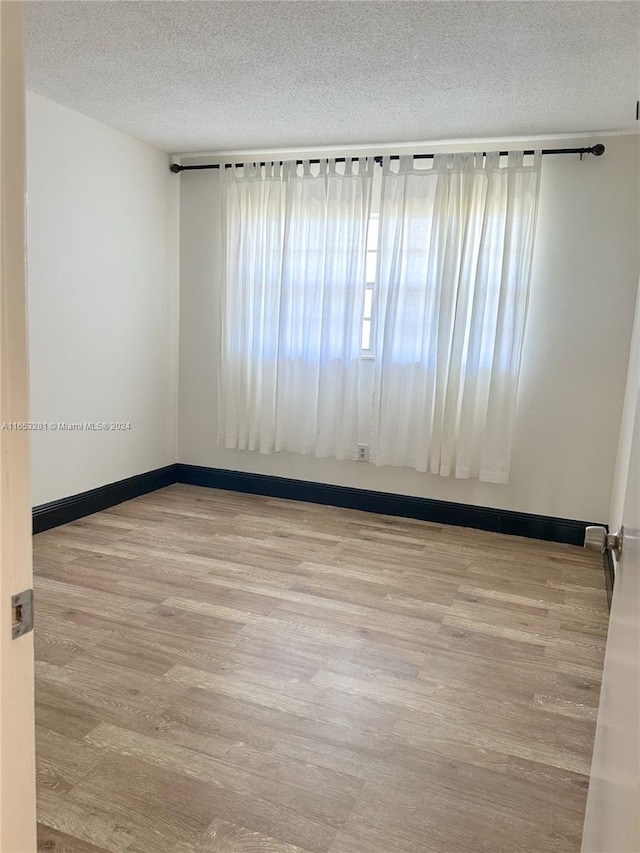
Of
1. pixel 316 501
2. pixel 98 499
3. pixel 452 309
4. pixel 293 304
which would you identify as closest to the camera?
pixel 452 309

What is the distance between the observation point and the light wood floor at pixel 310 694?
1657 mm

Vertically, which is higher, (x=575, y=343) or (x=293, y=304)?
(x=293, y=304)

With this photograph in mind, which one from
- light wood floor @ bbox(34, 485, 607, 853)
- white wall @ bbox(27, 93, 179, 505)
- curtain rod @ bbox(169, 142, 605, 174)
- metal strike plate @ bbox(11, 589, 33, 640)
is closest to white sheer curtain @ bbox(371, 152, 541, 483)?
curtain rod @ bbox(169, 142, 605, 174)

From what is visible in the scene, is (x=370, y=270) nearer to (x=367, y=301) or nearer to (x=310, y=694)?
(x=367, y=301)

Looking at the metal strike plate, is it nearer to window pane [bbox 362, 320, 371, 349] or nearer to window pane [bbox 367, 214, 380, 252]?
window pane [bbox 362, 320, 371, 349]

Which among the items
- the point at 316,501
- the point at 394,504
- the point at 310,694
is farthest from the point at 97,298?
the point at 310,694

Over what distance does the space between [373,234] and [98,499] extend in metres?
2.59

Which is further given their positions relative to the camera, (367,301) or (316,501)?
(316,501)

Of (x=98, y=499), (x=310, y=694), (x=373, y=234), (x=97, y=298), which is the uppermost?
(x=373, y=234)

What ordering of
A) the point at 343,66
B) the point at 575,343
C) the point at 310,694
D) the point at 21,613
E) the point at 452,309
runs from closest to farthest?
the point at 21,613 → the point at 310,694 → the point at 343,66 → the point at 575,343 → the point at 452,309

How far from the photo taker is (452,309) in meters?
4.01

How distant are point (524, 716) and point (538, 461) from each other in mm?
2164

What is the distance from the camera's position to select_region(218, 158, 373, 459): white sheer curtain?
4246 millimetres

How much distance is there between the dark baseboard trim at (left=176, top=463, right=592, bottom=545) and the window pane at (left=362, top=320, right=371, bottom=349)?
3.44 ft
